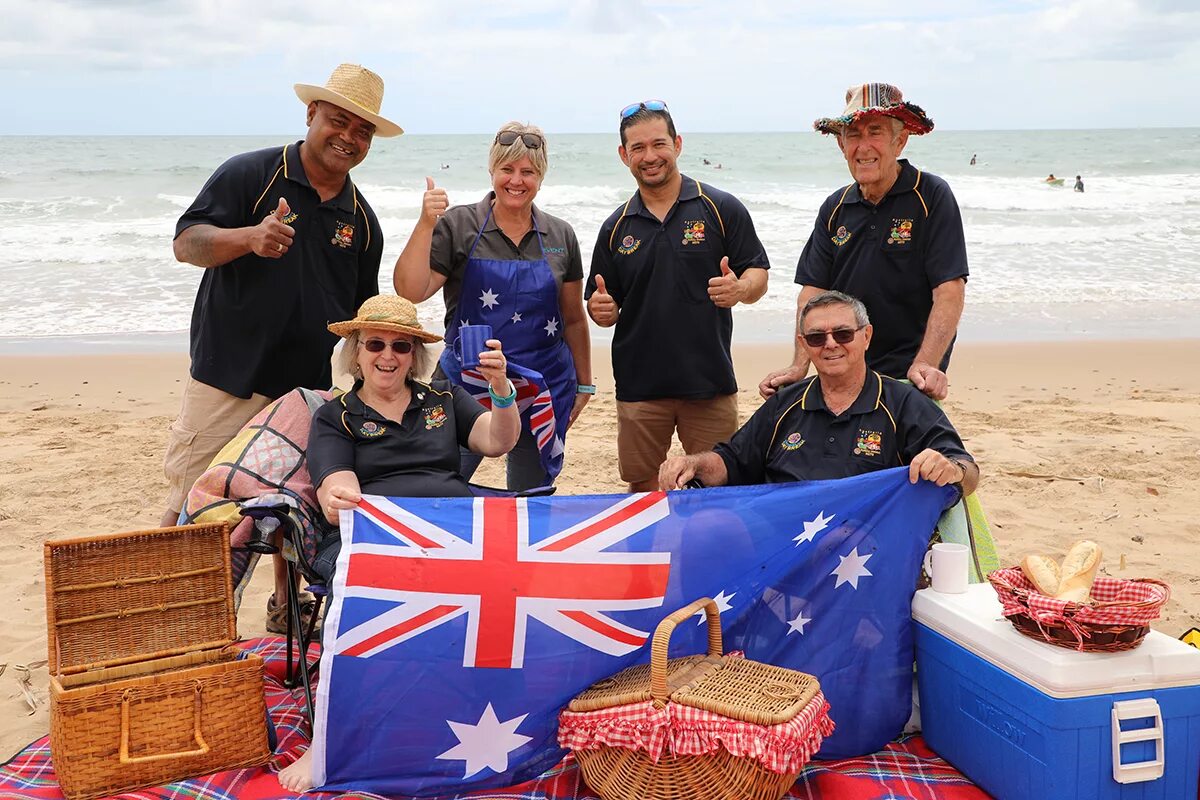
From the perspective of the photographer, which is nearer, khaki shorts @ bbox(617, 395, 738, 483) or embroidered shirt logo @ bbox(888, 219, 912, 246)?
embroidered shirt logo @ bbox(888, 219, 912, 246)

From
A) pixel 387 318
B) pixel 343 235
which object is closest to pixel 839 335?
pixel 387 318

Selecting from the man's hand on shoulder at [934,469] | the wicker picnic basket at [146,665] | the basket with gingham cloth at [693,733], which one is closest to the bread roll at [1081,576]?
the man's hand on shoulder at [934,469]

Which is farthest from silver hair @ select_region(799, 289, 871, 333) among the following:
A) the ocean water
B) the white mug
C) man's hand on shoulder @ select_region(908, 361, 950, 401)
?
the ocean water

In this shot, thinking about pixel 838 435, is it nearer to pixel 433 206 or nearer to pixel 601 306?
pixel 601 306

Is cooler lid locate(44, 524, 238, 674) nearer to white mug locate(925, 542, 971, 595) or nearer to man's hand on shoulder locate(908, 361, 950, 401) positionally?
white mug locate(925, 542, 971, 595)

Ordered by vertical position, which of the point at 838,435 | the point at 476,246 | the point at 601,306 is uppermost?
the point at 476,246

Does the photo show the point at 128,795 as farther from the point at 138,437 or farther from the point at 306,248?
the point at 138,437

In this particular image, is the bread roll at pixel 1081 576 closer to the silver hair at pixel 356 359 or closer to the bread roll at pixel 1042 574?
the bread roll at pixel 1042 574

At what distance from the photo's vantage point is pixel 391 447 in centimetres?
383

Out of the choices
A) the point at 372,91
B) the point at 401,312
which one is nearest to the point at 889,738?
the point at 401,312

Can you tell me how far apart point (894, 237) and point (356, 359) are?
7.00 feet

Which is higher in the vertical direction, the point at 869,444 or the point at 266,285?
the point at 266,285

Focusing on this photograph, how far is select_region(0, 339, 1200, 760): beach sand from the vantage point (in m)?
5.30

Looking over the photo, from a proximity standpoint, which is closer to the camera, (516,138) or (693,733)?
(693,733)
